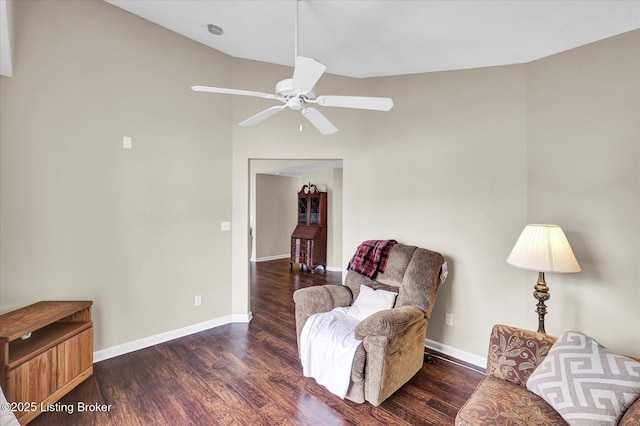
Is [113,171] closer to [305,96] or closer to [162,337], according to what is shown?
[162,337]

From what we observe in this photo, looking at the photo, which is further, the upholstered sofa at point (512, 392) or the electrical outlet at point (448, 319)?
the electrical outlet at point (448, 319)

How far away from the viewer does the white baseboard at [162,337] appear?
2637 millimetres

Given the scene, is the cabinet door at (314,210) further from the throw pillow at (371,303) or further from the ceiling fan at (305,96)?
the ceiling fan at (305,96)

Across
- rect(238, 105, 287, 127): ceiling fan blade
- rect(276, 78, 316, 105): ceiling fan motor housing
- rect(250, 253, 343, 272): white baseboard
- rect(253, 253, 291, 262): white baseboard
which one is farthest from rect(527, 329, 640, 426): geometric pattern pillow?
rect(253, 253, 291, 262): white baseboard

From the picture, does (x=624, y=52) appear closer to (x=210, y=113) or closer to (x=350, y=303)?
(x=350, y=303)

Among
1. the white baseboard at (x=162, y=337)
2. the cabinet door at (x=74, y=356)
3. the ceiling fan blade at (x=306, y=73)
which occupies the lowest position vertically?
→ the white baseboard at (x=162, y=337)

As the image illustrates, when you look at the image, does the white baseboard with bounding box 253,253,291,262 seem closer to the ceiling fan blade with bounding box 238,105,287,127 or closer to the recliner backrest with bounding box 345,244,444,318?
the recliner backrest with bounding box 345,244,444,318

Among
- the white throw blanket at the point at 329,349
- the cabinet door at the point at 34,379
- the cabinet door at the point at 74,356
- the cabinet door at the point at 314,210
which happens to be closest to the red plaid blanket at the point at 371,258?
the white throw blanket at the point at 329,349

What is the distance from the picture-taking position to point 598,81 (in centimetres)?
210

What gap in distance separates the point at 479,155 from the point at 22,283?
3.96 m

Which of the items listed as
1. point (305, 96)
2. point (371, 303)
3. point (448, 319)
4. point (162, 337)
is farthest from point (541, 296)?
point (162, 337)

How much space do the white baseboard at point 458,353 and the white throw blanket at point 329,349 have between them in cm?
108

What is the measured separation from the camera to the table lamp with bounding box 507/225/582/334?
1.85 meters

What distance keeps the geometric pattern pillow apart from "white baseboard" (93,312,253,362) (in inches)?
117
